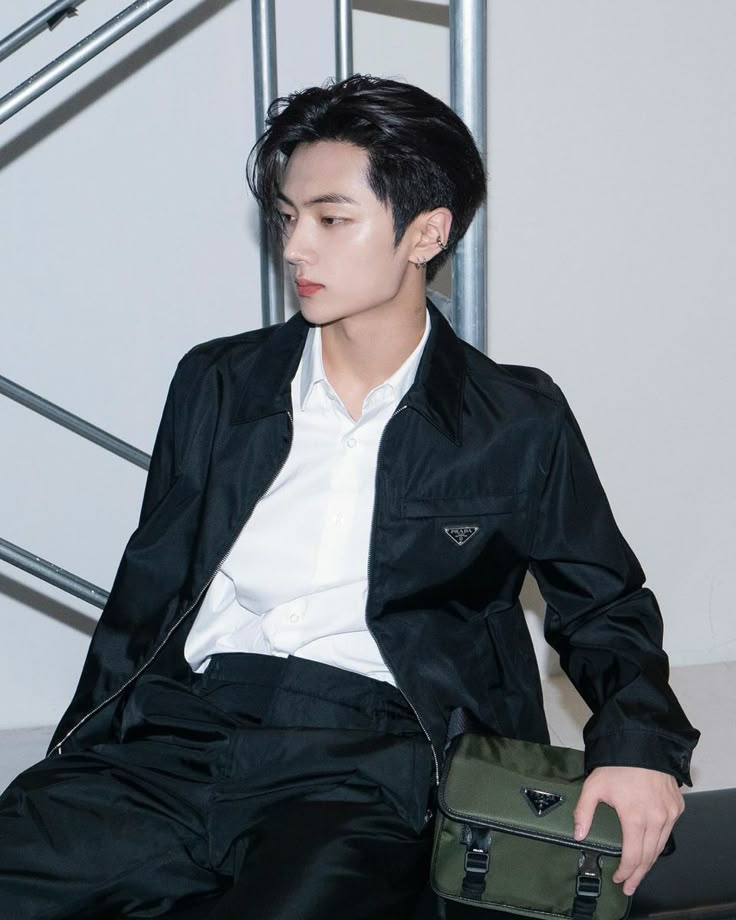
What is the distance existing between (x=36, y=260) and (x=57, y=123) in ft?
0.90

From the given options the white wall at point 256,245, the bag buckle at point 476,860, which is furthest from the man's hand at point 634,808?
the white wall at point 256,245

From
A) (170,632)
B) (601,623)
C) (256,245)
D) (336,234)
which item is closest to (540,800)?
(601,623)

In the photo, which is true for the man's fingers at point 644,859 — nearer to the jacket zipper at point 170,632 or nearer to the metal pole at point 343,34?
the jacket zipper at point 170,632

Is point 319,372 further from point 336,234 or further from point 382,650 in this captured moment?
point 382,650

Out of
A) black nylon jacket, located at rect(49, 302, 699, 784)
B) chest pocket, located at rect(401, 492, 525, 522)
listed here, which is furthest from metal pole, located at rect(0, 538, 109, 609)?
chest pocket, located at rect(401, 492, 525, 522)

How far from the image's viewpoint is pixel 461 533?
1.61 m

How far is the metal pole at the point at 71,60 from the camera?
1.64 metres

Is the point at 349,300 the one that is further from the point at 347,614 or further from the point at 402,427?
the point at 347,614

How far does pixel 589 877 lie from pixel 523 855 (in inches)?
3.0

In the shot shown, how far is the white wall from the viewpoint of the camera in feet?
8.36

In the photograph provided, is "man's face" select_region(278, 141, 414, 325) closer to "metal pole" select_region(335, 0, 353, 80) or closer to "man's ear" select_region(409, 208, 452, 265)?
"man's ear" select_region(409, 208, 452, 265)

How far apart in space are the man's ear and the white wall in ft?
3.45

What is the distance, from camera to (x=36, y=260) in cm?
256

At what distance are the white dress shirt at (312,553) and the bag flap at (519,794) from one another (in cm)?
19
